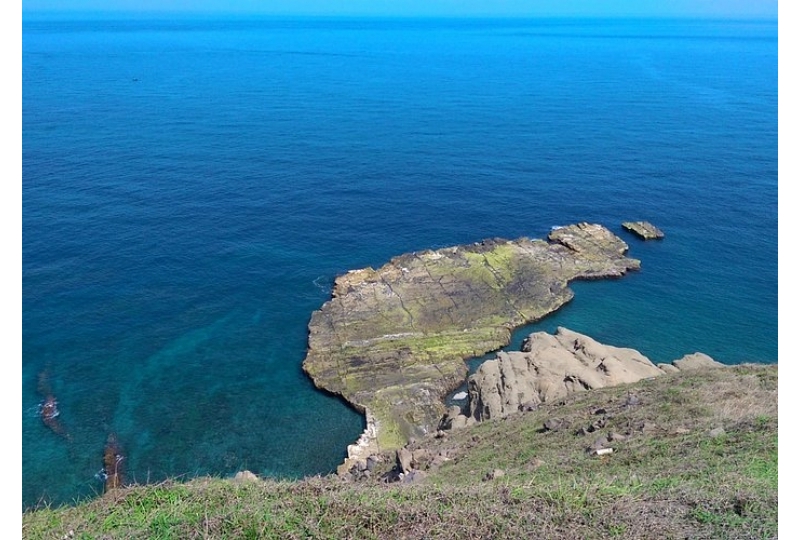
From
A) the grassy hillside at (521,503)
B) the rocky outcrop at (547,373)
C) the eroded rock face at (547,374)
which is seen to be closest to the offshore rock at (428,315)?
the rocky outcrop at (547,373)

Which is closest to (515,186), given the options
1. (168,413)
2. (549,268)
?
(549,268)

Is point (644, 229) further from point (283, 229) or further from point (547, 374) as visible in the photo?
point (283, 229)

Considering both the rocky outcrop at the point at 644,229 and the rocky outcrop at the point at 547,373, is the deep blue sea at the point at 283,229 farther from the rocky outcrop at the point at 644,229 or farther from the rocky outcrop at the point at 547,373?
the rocky outcrop at the point at 547,373

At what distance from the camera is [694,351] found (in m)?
57.7

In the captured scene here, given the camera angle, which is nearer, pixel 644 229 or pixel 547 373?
pixel 547 373

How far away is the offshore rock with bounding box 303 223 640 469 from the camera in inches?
1957

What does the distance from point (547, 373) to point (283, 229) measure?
46.0 metres

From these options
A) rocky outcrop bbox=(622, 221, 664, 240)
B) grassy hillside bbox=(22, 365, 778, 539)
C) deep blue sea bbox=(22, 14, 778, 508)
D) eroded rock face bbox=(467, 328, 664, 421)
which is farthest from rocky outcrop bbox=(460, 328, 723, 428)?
rocky outcrop bbox=(622, 221, 664, 240)

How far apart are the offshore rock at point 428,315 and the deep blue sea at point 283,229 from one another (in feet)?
7.57

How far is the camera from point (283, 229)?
8056 centimetres

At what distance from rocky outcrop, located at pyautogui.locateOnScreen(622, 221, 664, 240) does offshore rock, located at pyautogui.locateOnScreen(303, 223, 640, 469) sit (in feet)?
13.9

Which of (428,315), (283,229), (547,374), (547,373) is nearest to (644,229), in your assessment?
(428,315)

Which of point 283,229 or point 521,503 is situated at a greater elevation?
point 521,503

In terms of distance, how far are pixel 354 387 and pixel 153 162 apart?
67.8 m
